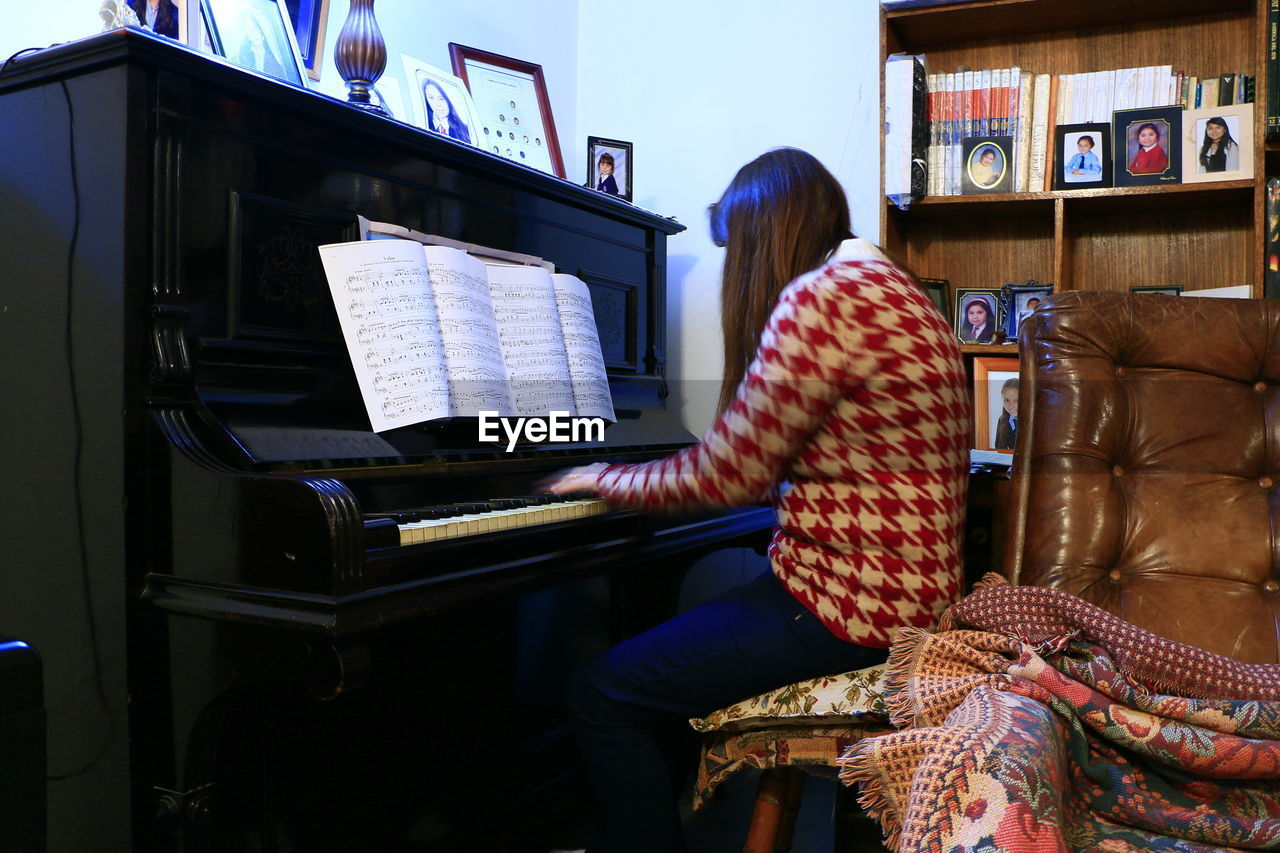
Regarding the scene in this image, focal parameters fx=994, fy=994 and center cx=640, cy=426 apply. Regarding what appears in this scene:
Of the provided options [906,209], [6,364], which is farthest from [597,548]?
[906,209]

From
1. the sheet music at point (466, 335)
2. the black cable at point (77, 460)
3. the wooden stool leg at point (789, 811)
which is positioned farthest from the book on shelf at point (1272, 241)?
the black cable at point (77, 460)

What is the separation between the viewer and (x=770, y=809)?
4.89 ft

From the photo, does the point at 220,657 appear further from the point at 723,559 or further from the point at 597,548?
the point at 723,559

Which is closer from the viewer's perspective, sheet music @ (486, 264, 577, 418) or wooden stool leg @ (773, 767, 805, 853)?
wooden stool leg @ (773, 767, 805, 853)

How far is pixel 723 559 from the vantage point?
9.91 feet

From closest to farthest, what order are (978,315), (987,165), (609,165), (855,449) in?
1. (855,449)
2. (987,165)
3. (978,315)
4. (609,165)

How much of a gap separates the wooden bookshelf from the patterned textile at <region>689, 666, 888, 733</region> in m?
1.30

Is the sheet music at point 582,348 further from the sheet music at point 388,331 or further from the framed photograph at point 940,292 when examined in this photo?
the framed photograph at point 940,292

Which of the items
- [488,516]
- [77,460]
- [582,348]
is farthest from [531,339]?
[77,460]

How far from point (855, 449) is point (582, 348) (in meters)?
0.78

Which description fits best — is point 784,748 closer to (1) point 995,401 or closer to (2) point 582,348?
(2) point 582,348

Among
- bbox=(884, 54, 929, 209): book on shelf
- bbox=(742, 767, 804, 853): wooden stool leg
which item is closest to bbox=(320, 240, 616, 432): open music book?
bbox=(742, 767, 804, 853): wooden stool leg

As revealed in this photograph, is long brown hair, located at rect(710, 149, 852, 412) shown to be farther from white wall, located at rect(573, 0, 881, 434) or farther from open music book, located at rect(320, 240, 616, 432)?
white wall, located at rect(573, 0, 881, 434)

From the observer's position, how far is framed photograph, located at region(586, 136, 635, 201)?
104 inches
